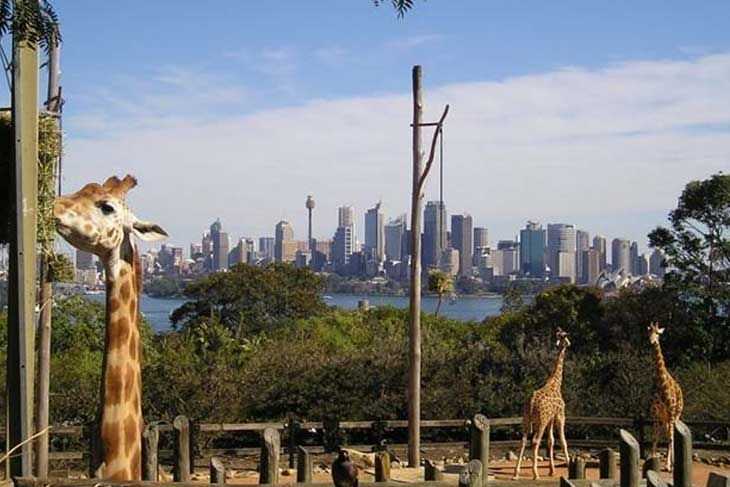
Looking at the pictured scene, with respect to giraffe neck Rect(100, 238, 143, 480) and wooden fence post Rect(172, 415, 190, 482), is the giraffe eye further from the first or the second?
wooden fence post Rect(172, 415, 190, 482)

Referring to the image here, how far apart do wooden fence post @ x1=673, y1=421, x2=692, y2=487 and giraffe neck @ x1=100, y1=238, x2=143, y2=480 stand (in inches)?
147

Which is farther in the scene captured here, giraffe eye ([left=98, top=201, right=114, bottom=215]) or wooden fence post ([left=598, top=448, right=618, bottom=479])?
wooden fence post ([left=598, top=448, right=618, bottom=479])

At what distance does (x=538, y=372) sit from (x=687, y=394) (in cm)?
281

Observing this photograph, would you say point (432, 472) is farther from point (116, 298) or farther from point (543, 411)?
point (543, 411)

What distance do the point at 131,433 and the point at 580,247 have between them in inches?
5182

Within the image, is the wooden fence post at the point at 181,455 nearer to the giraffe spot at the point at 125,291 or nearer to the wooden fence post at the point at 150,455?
the wooden fence post at the point at 150,455

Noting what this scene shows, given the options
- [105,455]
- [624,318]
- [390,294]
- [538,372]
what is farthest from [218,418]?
[390,294]

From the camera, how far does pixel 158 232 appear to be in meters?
7.66

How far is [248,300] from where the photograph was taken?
4184 centimetres

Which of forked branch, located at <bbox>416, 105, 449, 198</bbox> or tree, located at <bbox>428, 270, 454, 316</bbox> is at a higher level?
forked branch, located at <bbox>416, 105, 449, 198</bbox>

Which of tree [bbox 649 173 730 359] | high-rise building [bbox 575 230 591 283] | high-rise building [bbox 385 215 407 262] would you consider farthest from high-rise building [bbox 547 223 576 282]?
tree [bbox 649 173 730 359]

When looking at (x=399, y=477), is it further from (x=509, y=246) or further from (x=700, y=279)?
(x=509, y=246)

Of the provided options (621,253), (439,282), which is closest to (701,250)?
(439,282)

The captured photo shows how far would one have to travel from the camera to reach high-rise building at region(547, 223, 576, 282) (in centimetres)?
11681
